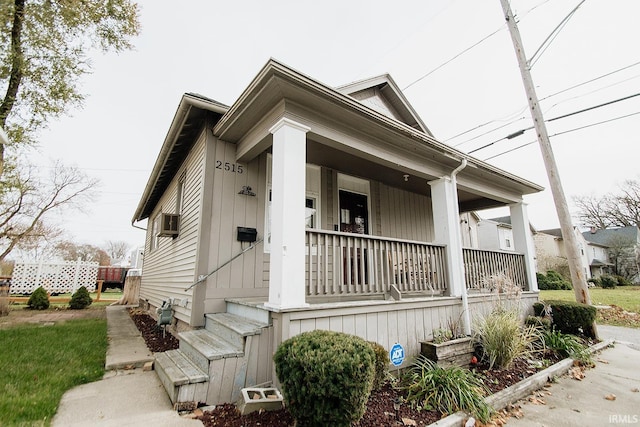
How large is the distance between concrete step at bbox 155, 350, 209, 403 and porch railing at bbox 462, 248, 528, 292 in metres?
4.33

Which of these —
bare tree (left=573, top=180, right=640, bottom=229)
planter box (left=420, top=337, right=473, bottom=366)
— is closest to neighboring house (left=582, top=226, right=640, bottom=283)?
bare tree (left=573, top=180, right=640, bottom=229)

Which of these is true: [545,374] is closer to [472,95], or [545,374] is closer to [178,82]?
[472,95]

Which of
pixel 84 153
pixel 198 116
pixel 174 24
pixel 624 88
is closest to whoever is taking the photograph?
pixel 198 116

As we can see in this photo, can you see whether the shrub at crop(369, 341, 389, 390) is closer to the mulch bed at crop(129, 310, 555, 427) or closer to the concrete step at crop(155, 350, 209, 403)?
the mulch bed at crop(129, 310, 555, 427)

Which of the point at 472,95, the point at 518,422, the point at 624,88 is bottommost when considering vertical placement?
the point at 518,422

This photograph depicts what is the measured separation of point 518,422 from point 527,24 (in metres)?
8.19

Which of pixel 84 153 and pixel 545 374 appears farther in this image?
pixel 84 153

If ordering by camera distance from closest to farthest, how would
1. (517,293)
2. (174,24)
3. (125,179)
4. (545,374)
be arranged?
(545,374)
(517,293)
(174,24)
(125,179)

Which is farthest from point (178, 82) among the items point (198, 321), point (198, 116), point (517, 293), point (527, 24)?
point (517, 293)

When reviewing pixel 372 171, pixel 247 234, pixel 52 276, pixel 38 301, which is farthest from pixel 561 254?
pixel 52 276

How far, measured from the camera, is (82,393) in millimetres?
2910

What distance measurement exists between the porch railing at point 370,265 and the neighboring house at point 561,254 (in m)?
24.2

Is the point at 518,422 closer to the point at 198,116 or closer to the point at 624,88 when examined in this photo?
the point at 198,116

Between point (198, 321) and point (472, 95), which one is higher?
point (472, 95)
